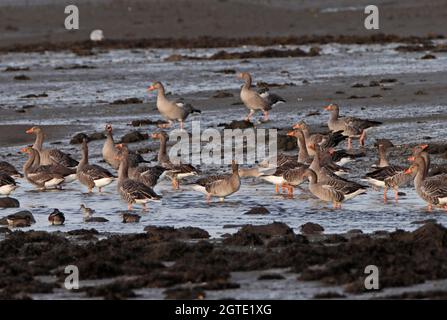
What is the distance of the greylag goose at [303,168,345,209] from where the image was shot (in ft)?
59.8

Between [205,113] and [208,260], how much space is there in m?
16.5

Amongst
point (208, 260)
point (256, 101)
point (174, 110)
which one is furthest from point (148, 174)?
point (256, 101)

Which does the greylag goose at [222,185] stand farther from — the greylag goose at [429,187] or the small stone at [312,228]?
the small stone at [312,228]

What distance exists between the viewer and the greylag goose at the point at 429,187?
56.6 feet

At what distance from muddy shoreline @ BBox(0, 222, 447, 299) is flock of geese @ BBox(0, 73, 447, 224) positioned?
233 centimetres

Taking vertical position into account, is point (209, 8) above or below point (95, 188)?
above

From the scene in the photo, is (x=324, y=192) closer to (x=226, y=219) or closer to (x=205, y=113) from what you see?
(x=226, y=219)

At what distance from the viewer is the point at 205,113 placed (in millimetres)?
30016

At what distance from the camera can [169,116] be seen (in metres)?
27.9

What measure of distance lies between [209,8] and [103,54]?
20338 millimetres

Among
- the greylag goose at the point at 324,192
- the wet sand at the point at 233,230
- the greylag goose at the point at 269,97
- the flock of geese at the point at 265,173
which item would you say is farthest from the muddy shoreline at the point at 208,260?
the greylag goose at the point at 269,97

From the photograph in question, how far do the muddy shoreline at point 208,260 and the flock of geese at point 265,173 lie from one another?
2328mm

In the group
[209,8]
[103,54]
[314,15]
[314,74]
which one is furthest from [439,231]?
[209,8]

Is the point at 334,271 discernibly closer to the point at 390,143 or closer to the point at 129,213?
the point at 129,213
